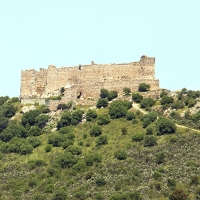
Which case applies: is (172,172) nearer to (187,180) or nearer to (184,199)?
(187,180)

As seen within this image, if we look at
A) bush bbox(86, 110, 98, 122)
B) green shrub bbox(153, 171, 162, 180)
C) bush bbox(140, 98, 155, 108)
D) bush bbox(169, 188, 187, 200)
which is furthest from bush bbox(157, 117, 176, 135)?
bush bbox(169, 188, 187, 200)

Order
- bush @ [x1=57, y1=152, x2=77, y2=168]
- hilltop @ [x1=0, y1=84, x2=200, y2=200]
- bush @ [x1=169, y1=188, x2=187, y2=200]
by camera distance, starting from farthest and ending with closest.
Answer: bush @ [x1=57, y1=152, x2=77, y2=168]
hilltop @ [x1=0, y1=84, x2=200, y2=200]
bush @ [x1=169, y1=188, x2=187, y2=200]

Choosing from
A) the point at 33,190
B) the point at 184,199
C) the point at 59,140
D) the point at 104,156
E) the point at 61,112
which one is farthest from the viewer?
the point at 61,112

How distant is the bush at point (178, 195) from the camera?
Result: 259 feet

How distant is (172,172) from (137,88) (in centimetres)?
2775

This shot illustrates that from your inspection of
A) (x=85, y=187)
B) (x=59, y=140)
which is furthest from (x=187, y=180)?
(x=59, y=140)

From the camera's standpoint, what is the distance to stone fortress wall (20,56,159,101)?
114 metres

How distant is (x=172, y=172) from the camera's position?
286 feet

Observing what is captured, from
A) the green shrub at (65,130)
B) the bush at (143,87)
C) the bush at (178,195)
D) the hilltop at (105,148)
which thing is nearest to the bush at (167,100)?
the hilltop at (105,148)

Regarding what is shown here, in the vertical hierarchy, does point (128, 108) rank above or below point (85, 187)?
above

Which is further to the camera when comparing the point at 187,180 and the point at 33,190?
the point at 33,190

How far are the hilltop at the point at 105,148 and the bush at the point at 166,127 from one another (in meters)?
0.11

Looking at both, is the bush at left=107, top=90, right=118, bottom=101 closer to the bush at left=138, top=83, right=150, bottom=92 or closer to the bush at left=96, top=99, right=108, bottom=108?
the bush at left=96, top=99, right=108, bottom=108

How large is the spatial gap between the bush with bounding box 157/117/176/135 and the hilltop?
0.36ft
